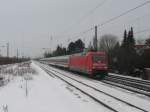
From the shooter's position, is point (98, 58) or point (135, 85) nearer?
point (135, 85)

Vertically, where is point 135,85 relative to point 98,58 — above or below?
below

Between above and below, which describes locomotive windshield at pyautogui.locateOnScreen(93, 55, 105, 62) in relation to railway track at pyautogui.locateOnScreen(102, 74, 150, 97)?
above

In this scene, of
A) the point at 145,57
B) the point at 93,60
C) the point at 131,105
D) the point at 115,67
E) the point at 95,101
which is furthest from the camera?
the point at 115,67

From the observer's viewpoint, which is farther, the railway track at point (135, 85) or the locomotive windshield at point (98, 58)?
the locomotive windshield at point (98, 58)

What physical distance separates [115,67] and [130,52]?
4.07 meters

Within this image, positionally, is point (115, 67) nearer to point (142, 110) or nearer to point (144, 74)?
point (144, 74)

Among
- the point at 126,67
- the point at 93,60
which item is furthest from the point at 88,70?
the point at 126,67

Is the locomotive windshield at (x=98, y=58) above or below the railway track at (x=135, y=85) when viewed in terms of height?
above

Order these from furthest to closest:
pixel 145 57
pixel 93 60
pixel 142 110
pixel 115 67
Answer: pixel 115 67 → pixel 145 57 → pixel 93 60 → pixel 142 110

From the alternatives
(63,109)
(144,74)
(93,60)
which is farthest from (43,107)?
(144,74)

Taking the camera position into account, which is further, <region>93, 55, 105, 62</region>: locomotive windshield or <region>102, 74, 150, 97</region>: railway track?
<region>93, 55, 105, 62</region>: locomotive windshield

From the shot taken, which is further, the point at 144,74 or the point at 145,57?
the point at 145,57

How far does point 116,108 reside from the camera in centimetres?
1223

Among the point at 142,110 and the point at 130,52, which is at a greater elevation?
the point at 130,52
